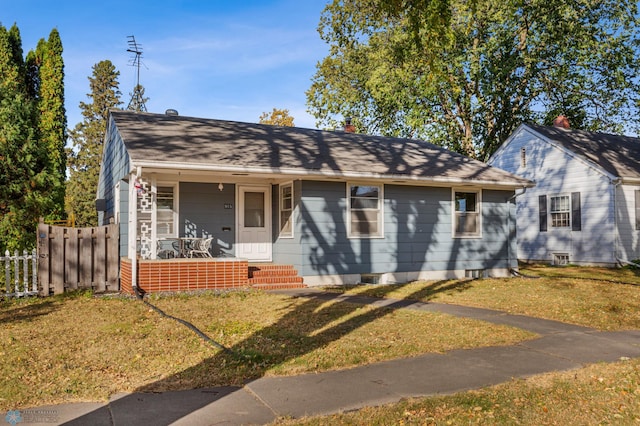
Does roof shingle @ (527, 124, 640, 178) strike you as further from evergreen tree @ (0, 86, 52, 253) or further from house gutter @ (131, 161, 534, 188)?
evergreen tree @ (0, 86, 52, 253)

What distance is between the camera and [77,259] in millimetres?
11398

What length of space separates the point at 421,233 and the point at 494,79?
15850 millimetres

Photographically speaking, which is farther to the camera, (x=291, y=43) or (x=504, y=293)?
(x=291, y=43)

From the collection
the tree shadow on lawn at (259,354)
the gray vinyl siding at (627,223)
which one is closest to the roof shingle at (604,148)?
the gray vinyl siding at (627,223)

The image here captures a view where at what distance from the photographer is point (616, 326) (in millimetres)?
8664

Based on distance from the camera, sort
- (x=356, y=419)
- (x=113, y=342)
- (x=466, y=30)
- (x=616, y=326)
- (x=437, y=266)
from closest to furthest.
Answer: (x=356, y=419), (x=113, y=342), (x=616, y=326), (x=437, y=266), (x=466, y=30)

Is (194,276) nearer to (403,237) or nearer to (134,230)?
(134,230)

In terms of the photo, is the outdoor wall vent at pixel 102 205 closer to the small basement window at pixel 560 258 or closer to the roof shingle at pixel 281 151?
the roof shingle at pixel 281 151

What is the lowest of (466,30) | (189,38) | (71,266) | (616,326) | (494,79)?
(616,326)

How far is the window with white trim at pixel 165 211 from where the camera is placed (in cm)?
1318

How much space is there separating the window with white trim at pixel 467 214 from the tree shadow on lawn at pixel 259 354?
20.7 ft

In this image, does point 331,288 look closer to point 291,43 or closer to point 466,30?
point 291,43

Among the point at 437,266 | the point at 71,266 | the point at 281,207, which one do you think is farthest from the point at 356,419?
the point at 437,266

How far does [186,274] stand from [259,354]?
18.9ft
